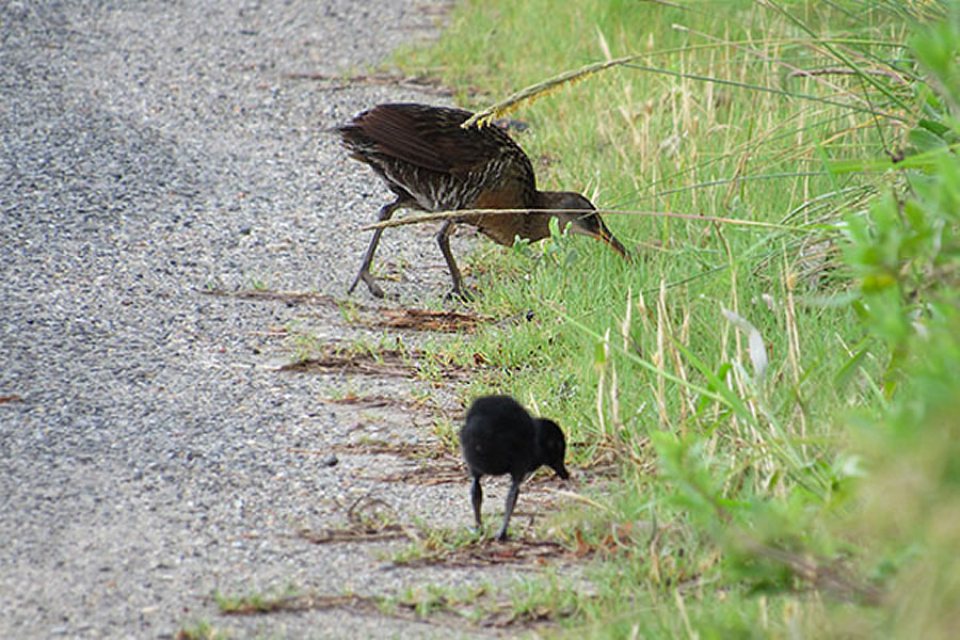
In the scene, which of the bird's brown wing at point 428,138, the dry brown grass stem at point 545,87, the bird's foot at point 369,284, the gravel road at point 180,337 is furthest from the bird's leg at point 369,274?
the dry brown grass stem at point 545,87

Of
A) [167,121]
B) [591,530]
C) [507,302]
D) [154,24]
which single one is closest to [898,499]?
[591,530]

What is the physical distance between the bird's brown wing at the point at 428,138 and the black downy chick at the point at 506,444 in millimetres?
2771

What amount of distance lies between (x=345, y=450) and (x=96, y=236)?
8.61 feet

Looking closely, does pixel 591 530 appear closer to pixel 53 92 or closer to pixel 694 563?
pixel 694 563

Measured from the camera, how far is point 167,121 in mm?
8906

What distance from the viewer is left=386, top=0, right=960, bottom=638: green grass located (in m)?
2.77

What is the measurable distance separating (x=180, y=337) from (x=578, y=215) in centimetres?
200

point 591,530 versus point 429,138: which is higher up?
point 429,138

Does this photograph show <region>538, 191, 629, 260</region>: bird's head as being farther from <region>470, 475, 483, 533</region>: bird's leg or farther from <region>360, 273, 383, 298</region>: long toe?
<region>470, 475, 483, 533</region>: bird's leg

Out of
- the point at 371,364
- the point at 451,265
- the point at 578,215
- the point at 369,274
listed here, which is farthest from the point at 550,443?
the point at 578,215

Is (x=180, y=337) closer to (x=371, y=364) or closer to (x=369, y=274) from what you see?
(x=371, y=364)

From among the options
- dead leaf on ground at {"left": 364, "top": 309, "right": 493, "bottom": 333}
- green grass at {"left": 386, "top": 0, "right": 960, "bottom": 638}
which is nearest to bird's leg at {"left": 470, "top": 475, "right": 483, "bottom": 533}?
green grass at {"left": 386, "top": 0, "right": 960, "bottom": 638}

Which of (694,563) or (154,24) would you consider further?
(154,24)

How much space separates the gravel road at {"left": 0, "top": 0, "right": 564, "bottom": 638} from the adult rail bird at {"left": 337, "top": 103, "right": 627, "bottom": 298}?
34cm
